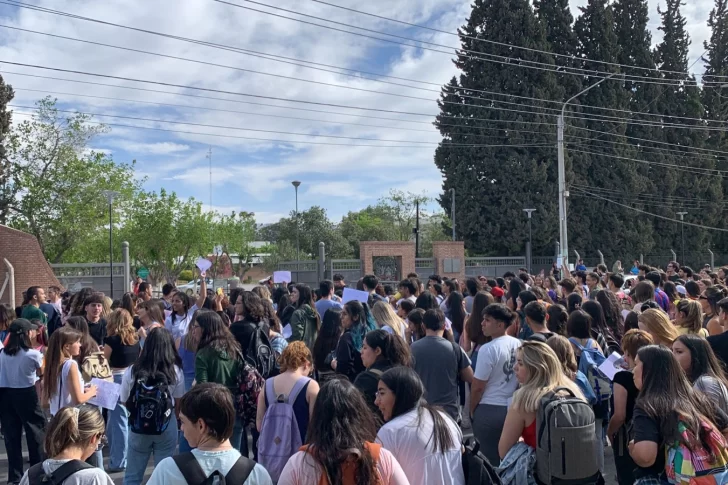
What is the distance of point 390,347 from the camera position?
181 inches

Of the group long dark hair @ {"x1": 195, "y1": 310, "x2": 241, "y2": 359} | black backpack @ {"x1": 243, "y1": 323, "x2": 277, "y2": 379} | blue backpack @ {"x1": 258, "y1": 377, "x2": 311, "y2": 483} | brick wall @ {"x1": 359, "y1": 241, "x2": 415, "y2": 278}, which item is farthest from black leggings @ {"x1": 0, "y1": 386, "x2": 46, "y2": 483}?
brick wall @ {"x1": 359, "y1": 241, "x2": 415, "y2": 278}

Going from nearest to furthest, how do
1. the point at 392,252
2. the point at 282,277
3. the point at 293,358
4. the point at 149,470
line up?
the point at 293,358
the point at 149,470
the point at 282,277
the point at 392,252

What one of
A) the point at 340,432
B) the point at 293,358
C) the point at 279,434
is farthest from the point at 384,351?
the point at 340,432

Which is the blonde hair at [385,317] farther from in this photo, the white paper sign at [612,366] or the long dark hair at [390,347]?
the white paper sign at [612,366]

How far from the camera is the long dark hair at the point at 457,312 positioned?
789 centimetres

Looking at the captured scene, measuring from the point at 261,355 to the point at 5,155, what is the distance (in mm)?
33120

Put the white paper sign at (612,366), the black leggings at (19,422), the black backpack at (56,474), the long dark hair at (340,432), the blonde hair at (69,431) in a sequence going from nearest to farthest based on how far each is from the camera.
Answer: the long dark hair at (340,432), the black backpack at (56,474), the blonde hair at (69,431), the white paper sign at (612,366), the black leggings at (19,422)

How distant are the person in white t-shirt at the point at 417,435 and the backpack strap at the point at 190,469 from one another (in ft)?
2.98

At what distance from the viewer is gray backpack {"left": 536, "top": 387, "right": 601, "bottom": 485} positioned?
11.3 ft

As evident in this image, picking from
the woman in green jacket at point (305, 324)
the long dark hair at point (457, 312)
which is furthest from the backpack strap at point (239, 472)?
the long dark hair at point (457, 312)

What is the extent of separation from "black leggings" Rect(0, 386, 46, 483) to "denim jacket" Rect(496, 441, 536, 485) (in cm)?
482

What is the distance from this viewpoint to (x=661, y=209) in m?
42.0

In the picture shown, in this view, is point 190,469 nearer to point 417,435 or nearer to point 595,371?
point 417,435

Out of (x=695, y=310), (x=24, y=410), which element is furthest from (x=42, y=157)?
(x=695, y=310)
